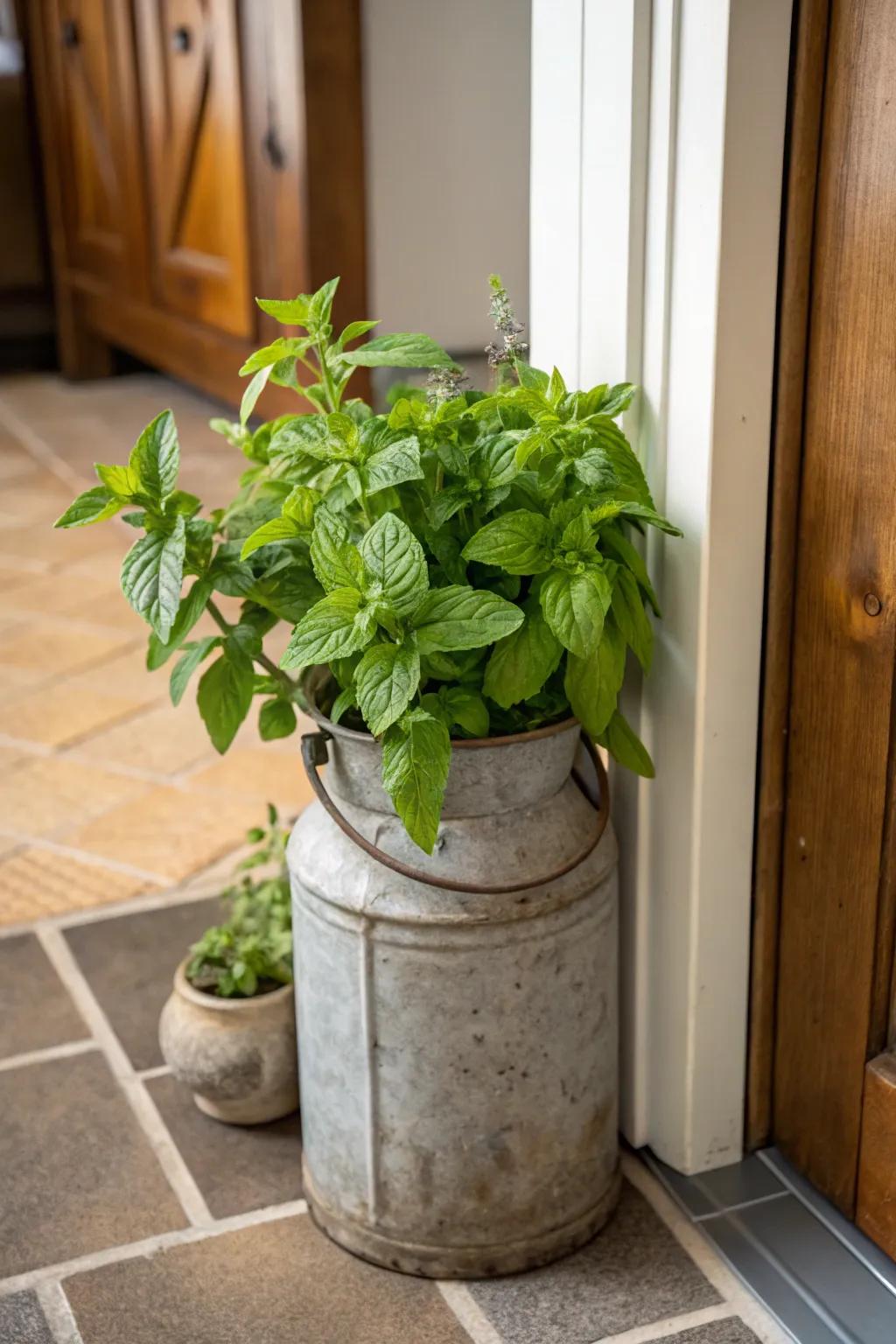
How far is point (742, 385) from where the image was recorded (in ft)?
4.58

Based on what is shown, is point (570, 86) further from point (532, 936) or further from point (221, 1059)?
point (221, 1059)

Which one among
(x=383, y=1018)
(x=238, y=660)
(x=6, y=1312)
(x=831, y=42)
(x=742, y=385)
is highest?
(x=831, y=42)

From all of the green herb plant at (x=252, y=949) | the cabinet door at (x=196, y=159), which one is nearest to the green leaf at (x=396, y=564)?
the green herb plant at (x=252, y=949)

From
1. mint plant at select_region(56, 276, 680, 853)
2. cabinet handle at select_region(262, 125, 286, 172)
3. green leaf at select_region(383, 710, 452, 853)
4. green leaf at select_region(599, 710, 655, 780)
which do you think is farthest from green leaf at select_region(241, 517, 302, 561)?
cabinet handle at select_region(262, 125, 286, 172)

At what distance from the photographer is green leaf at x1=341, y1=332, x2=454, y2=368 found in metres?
1.37

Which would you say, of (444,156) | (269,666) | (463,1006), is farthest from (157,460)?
(444,156)

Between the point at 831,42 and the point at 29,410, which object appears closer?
the point at 831,42

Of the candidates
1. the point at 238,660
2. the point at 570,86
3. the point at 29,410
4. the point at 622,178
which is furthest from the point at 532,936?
the point at 29,410

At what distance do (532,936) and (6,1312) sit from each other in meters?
0.64

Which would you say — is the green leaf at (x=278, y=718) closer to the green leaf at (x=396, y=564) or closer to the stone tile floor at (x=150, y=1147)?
the green leaf at (x=396, y=564)

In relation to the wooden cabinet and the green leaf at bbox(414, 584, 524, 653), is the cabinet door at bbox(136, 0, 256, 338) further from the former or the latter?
the green leaf at bbox(414, 584, 524, 653)

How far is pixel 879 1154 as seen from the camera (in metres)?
1.49

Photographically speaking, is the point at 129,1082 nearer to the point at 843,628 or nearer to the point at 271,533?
the point at 271,533

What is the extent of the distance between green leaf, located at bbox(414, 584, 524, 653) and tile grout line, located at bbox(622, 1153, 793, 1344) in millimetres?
704
